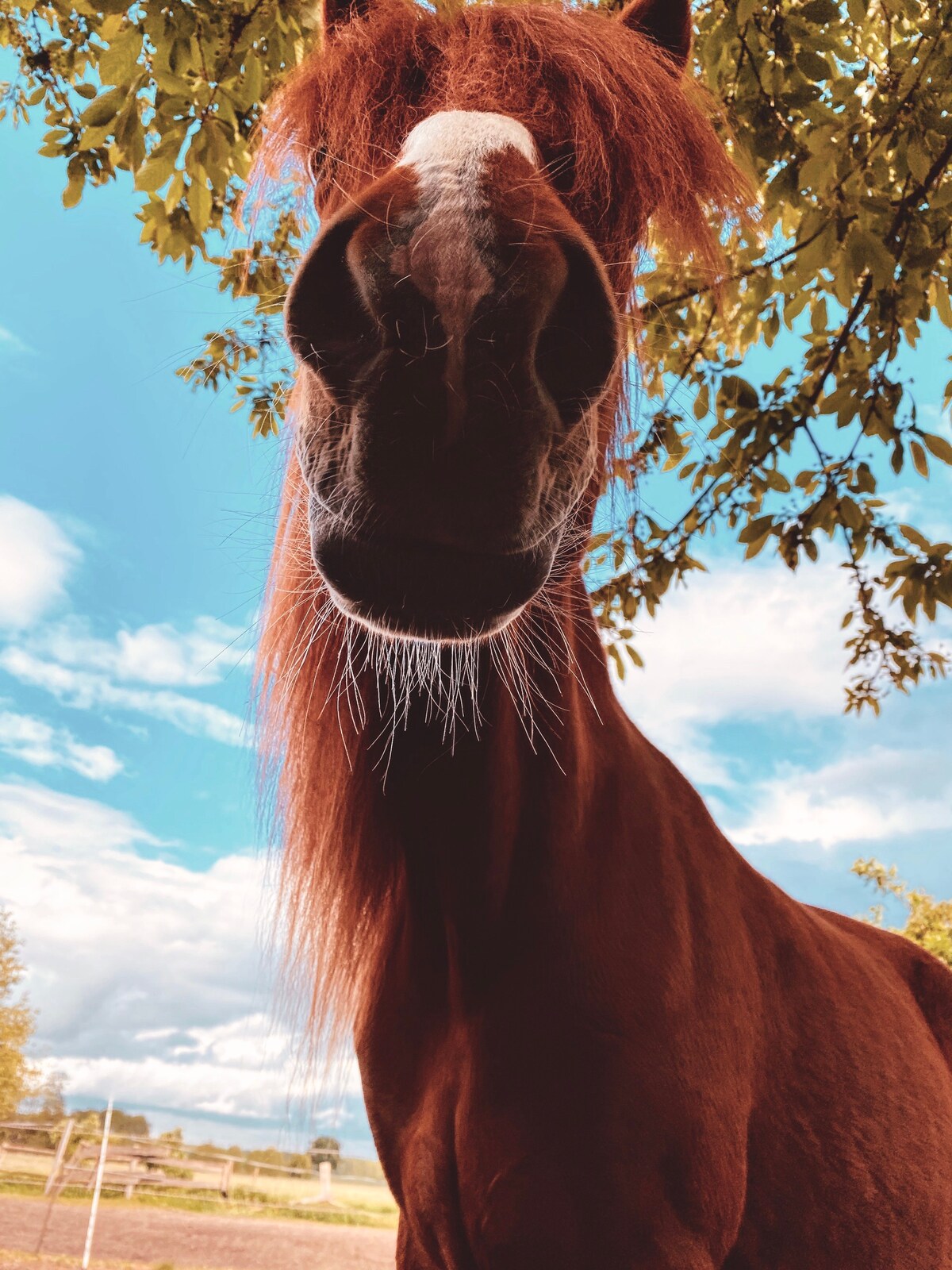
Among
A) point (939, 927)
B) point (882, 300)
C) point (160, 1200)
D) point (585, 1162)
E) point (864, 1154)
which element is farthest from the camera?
point (160, 1200)

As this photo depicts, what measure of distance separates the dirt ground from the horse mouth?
1230 centimetres

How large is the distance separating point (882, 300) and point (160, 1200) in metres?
22.2

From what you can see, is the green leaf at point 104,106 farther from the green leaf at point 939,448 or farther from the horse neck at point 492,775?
the green leaf at point 939,448

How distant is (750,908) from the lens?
1.78 m

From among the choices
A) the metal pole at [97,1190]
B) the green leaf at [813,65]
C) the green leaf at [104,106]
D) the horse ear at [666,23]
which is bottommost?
the metal pole at [97,1190]

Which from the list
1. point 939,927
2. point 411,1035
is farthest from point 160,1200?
point 411,1035

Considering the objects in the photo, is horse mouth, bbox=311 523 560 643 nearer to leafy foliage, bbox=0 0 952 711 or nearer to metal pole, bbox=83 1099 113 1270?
leafy foliage, bbox=0 0 952 711

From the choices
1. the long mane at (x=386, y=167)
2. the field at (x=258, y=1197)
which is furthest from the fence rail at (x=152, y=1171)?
the long mane at (x=386, y=167)

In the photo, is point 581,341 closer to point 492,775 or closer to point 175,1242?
point 492,775

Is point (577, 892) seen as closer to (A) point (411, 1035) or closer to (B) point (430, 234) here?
(A) point (411, 1035)

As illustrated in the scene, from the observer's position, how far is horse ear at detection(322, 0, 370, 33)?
1.45 meters

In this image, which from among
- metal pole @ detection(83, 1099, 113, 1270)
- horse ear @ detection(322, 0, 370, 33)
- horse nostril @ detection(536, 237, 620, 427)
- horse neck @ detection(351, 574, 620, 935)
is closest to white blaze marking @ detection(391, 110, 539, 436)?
horse nostril @ detection(536, 237, 620, 427)

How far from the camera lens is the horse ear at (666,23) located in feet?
5.11

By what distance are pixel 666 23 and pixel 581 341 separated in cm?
101
